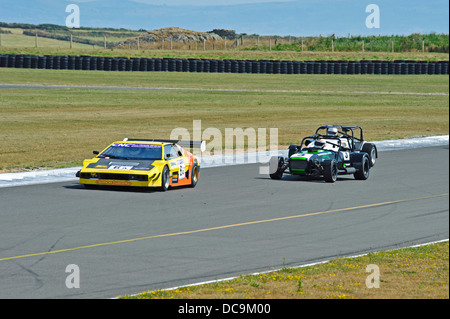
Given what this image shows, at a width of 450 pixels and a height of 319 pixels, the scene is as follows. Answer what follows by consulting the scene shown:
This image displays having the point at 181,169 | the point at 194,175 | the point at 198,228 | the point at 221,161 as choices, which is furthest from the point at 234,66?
the point at 198,228

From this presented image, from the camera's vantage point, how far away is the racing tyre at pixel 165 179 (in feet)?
61.4

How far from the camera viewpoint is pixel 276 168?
21.2m

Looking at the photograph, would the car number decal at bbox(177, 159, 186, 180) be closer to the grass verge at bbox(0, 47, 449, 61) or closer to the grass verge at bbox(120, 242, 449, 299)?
the grass verge at bbox(120, 242, 449, 299)

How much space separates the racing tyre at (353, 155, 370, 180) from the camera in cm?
2125

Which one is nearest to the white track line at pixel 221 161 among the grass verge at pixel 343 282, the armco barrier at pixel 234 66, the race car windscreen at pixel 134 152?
the race car windscreen at pixel 134 152

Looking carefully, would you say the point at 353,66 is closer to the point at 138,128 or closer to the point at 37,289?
the point at 138,128

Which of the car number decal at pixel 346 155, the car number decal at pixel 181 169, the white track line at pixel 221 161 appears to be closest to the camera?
the car number decal at pixel 181 169

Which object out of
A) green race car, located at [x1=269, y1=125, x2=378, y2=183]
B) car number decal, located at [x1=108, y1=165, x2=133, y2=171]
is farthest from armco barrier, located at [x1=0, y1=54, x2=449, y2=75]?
car number decal, located at [x1=108, y1=165, x2=133, y2=171]

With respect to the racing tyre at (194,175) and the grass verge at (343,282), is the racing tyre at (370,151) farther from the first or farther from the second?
the grass verge at (343,282)

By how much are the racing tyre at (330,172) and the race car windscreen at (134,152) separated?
4140 mm

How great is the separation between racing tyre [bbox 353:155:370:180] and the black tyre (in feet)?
6.38

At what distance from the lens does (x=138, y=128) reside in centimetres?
3550

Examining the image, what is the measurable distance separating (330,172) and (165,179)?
4.25 m
